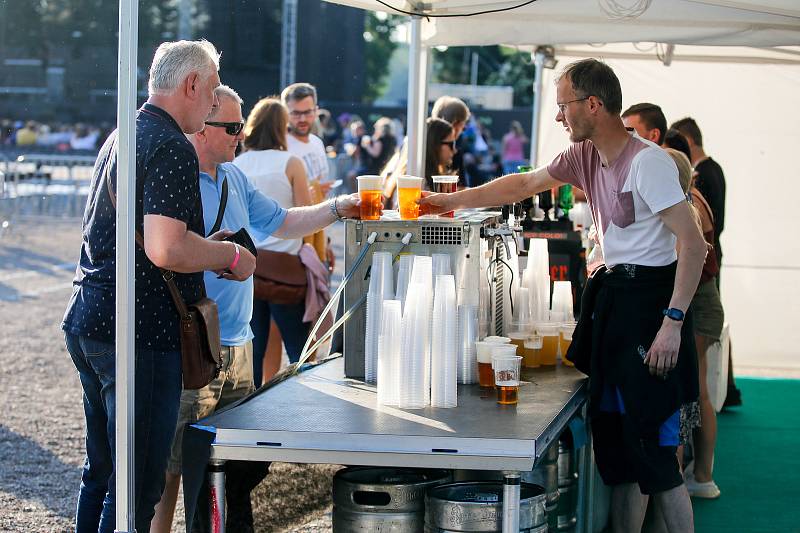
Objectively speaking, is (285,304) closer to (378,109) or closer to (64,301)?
(64,301)

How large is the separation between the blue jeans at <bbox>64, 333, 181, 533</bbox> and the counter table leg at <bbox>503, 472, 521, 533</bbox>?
3.26 ft

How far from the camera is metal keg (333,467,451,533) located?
3039mm

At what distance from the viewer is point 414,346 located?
3.04 m

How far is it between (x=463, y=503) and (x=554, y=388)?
2.70 feet

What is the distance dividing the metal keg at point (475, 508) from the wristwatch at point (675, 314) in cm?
73

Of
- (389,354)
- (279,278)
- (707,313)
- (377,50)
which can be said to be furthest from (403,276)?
(377,50)

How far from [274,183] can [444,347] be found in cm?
257

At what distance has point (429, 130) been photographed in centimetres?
590

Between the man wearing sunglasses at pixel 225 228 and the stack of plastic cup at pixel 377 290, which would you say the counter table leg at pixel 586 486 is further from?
the man wearing sunglasses at pixel 225 228

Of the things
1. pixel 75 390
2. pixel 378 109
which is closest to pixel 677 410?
pixel 75 390

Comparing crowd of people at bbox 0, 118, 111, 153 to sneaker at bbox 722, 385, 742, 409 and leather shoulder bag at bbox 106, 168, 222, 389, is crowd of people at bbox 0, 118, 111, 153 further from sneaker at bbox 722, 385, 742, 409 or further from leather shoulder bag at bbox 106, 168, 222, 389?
leather shoulder bag at bbox 106, 168, 222, 389

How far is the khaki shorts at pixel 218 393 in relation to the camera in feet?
11.5

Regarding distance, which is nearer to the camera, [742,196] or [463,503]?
[463,503]

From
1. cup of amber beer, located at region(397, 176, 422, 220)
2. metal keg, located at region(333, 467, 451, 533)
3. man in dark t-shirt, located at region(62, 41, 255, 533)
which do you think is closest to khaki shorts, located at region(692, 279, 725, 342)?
cup of amber beer, located at region(397, 176, 422, 220)
